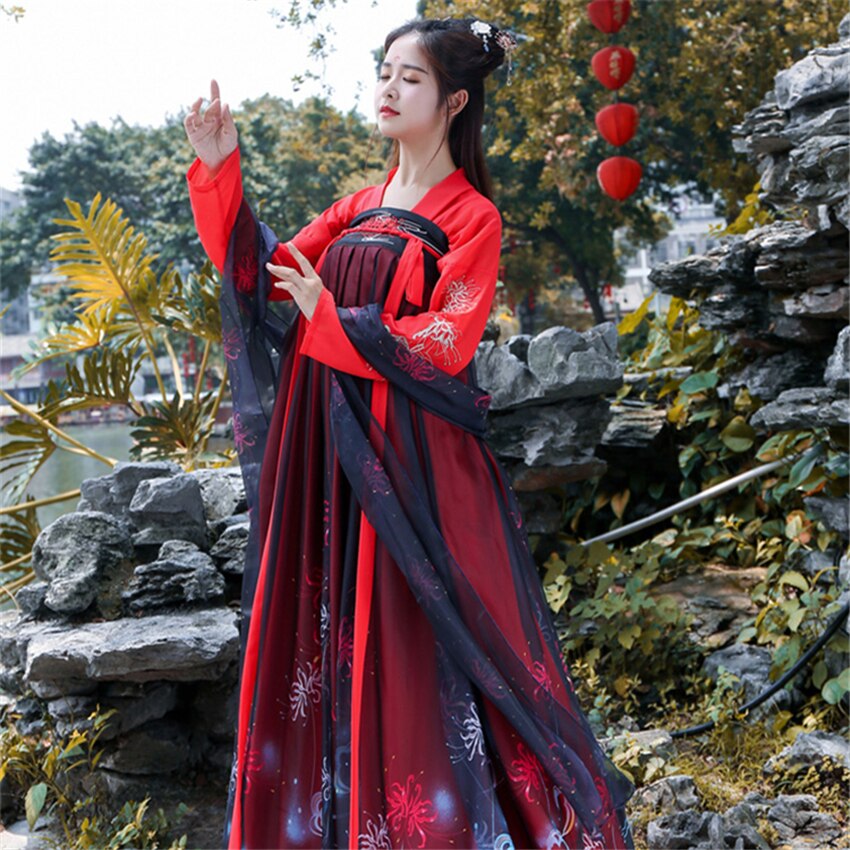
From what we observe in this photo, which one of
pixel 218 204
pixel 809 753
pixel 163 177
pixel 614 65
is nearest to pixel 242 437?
pixel 218 204

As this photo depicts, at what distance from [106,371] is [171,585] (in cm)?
124

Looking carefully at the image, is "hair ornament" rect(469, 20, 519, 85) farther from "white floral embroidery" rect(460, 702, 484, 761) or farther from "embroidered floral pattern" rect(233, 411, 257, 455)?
"white floral embroidery" rect(460, 702, 484, 761)

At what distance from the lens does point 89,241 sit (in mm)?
3277

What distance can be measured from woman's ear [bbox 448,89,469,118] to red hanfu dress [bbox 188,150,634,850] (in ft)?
0.32

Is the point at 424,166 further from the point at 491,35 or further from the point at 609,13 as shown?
the point at 609,13

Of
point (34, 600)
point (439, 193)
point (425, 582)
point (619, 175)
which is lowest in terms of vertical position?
point (34, 600)

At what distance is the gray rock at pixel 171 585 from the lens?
214 centimetres

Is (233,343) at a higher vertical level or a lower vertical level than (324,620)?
higher

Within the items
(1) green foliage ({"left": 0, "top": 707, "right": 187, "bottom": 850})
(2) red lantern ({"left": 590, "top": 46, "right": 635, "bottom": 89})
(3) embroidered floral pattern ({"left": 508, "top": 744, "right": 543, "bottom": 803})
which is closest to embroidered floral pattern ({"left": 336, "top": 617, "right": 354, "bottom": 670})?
(3) embroidered floral pattern ({"left": 508, "top": 744, "right": 543, "bottom": 803})

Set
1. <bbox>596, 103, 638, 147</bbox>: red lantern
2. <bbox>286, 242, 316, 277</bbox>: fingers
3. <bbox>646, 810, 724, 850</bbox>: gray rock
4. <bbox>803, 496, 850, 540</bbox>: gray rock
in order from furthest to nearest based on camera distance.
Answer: <bbox>596, 103, 638, 147</bbox>: red lantern < <bbox>803, 496, 850, 540</bbox>: gray rock < <bbox>646, 810, 724, 850</bbox>: gray rock < <bbox>286, 242, 316, 277</bbox>: fingers

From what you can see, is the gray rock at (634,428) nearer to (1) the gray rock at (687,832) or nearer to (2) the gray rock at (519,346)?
(2) the gray rock at (519,346)

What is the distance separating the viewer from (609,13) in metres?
4.85

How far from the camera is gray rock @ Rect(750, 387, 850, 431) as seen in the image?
8.56 feet

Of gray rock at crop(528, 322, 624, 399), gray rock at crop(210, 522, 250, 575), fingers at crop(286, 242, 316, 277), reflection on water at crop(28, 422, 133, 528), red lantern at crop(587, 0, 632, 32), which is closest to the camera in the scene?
fingers at crop(286, 242, 316, 277)
